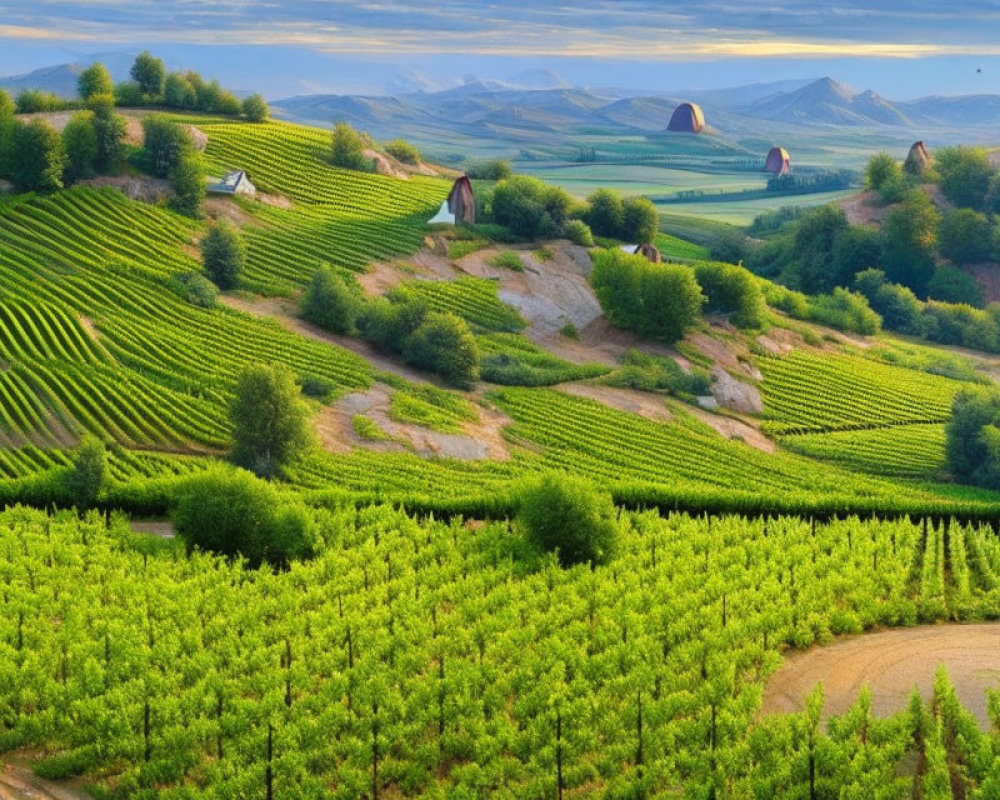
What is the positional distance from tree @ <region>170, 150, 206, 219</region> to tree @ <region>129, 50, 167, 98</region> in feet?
104

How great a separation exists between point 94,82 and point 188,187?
83.6 feet

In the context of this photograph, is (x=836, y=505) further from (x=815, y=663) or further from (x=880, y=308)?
(x=880, y=308)

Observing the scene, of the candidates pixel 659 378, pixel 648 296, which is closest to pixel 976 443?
pixel 659 378

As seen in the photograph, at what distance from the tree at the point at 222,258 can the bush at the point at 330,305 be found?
23.9 ft

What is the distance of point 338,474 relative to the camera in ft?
220

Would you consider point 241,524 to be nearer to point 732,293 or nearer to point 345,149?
point 732,293

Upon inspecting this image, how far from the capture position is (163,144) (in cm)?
10500

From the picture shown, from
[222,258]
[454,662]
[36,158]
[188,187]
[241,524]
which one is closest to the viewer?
[454,662]

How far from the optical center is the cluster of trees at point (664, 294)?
97.1 meters

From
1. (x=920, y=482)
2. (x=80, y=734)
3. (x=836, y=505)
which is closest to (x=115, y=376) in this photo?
(x=80, y=734)

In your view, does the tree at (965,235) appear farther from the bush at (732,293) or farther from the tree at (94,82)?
the tree at (94,82)

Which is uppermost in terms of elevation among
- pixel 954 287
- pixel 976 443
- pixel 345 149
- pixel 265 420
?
pixel 345 149

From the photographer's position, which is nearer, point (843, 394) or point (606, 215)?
point (843, 394)

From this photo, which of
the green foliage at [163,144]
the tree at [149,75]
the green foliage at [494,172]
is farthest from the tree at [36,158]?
the green foliage at [494,172]
